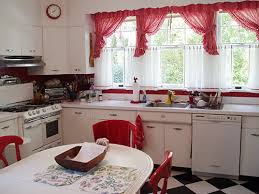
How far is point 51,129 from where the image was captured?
159 inches

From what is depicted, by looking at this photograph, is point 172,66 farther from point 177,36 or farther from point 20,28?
point 20,28

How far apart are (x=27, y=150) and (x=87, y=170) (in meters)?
1.91

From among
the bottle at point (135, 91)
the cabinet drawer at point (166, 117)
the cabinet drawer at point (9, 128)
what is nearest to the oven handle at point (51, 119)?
the cabinet drawer at point (9, 128)

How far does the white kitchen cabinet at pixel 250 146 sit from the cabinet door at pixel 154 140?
95 cm

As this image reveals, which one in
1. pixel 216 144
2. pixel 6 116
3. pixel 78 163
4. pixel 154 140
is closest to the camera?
pixel 78 163

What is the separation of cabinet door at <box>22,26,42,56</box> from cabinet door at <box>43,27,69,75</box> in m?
0.08

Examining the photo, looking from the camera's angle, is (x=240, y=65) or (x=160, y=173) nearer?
(x=160, y=173)

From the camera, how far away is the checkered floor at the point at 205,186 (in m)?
3.20

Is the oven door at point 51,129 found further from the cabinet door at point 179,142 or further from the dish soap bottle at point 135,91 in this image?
the cabinet door at point 179,142

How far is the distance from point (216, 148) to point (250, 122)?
0.49 meters

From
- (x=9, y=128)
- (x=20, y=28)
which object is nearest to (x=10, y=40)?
(x=20, y=28)

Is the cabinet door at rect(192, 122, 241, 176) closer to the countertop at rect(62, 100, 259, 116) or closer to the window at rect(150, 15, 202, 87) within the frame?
the countertop at rect(62, 100, 259, 116)

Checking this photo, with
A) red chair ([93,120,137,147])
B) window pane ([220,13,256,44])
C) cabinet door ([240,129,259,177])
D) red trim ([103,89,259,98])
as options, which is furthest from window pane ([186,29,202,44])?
red chair ([93,120,137,147])

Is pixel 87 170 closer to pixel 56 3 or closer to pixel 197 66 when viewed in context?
pixel 197 66
